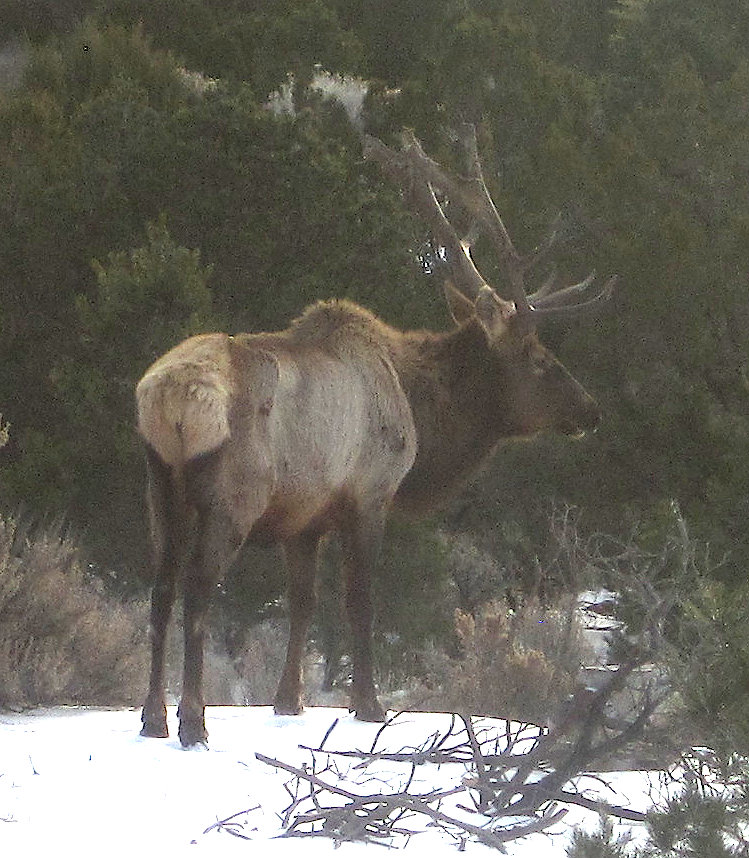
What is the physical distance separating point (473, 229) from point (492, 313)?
43.5 inches

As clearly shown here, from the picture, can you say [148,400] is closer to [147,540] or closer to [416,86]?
[147,540]

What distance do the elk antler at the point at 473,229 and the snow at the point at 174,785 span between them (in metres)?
2.19

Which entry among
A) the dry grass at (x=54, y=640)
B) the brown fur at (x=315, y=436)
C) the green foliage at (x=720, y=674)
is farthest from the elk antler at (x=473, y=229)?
the green foliage at (x=720, y=674)

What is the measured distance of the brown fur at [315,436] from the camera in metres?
5.66

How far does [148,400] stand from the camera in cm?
565

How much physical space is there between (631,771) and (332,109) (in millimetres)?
8078

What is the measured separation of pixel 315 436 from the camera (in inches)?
242

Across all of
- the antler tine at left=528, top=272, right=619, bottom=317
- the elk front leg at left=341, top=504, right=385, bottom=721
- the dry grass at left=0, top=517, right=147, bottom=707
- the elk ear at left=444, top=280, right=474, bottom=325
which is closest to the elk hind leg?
the elk front leg at left=341, top=504, right=385, bottom=721

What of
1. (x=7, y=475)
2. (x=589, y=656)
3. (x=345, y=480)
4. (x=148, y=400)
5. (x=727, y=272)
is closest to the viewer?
(x=148, y=400)

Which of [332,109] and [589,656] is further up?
[332,109]

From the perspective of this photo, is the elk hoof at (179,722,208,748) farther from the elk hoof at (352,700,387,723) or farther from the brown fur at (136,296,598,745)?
the elk hoof at (352,700,387,723)

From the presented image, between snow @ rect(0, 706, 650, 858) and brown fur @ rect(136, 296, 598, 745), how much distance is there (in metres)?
0.27

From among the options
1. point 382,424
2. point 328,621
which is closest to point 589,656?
point 328,621

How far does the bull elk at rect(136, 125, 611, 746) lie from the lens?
5672 mm
